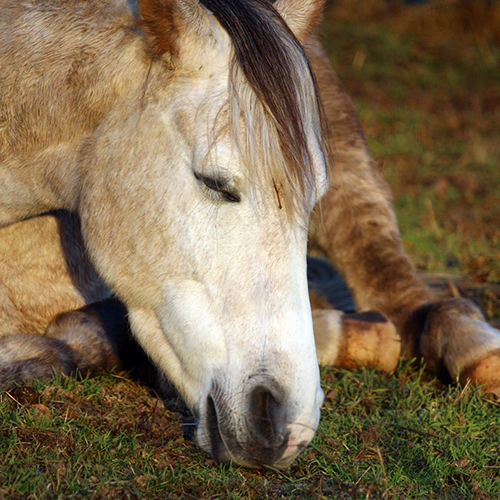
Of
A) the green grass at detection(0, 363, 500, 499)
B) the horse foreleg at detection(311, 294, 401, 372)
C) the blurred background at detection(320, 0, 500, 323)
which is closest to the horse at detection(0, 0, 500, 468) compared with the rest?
the green grass at detection(0, 363, 500, 499)

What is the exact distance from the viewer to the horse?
2070 millimetres

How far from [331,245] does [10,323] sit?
1.64 m

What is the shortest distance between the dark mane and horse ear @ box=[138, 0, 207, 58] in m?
0.08

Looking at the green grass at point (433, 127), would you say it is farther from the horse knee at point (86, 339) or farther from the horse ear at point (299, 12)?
the horse knee at point (86, 339)

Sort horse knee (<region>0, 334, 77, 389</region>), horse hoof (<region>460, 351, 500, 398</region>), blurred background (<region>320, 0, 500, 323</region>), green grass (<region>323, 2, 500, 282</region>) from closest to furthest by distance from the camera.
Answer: horse knee (<region>0, 334, 77, 389</region>) < horse hoof (<region>460, 351, 500, 398</region>) < blurred background (<region>320, 0, 500, 323</region>) < green grass (<region>323, 2, 500, 282</region>)

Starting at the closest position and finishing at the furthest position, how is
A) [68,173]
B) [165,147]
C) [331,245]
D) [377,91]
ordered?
[165,147] < [68,173] < [331,245] < [377,91]

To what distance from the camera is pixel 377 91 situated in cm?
A: 848

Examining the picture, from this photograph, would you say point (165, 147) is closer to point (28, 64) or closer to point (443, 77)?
point (28, 64)

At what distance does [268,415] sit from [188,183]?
707 millimetres

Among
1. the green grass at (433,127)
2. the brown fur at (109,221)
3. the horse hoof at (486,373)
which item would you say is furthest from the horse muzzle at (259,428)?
the green grass at (433,127)

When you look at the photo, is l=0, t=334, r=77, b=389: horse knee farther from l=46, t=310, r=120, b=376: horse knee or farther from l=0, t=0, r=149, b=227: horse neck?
l=0, t=0, r=149, b=227: horse neck

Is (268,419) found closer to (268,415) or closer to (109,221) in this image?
(268,415)

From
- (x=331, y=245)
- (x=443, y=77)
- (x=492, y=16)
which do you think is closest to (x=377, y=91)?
(x=443, y=77)

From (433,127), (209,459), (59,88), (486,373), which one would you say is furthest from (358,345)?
Result: (433,127)
